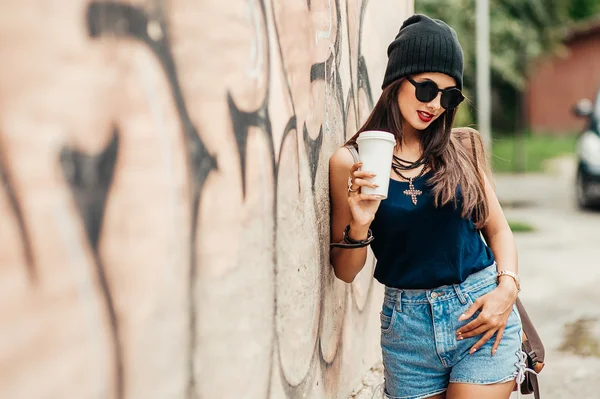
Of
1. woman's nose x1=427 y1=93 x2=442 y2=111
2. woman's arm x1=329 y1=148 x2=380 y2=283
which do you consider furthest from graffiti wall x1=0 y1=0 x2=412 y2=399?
woman's nose x1=427 y1=93 x2=442 y2=111

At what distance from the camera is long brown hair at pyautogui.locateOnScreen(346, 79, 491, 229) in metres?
2.26

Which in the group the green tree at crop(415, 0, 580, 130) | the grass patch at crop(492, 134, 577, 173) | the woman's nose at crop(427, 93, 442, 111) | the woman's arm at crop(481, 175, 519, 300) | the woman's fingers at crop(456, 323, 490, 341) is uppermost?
the green tree at crop(415, 0, 580, 130)

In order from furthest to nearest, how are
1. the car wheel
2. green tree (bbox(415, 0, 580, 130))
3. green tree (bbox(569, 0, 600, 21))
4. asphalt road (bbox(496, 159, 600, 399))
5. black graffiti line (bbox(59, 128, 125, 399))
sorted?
green tree (bbox(569, 0, 600, 21)) → green tree (bbox(415, 0, 580, 130)) → the car wheel → asphalt road (bbox(496, 159, 600, 399)) → black graffiti line (bbox(59, 128, 125, 399))

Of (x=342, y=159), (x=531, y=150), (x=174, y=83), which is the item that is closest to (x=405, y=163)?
(x=342, y=159)

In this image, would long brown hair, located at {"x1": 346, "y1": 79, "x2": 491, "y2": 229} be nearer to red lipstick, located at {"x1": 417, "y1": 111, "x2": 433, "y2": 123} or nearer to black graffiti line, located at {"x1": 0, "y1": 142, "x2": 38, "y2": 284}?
red lipstick, located at {"x1": 417, "y1": 111, "x2": 433, "y2": 123}

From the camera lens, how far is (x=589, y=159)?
409 inches

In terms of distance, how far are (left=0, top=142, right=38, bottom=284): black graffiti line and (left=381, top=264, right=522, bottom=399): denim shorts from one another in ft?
4.23

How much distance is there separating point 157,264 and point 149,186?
17 centimetres

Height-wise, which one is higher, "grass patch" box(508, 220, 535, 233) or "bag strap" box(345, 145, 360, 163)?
"bag strap" box(345, 145, 360, 163)

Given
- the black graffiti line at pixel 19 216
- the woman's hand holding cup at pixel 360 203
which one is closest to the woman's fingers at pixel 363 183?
the woman's hand holding cup at pixel 360 203

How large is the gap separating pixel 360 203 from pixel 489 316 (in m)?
0.50

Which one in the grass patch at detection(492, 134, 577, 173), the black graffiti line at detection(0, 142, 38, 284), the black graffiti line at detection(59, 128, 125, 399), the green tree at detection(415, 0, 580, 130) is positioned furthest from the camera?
the grass patch at detection(492, 134, 577, 173)

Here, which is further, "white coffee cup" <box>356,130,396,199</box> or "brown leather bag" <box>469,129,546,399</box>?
"brown leather bag" <box>469,129,546,399</box>

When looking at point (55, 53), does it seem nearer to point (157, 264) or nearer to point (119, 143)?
point (119, 143)
